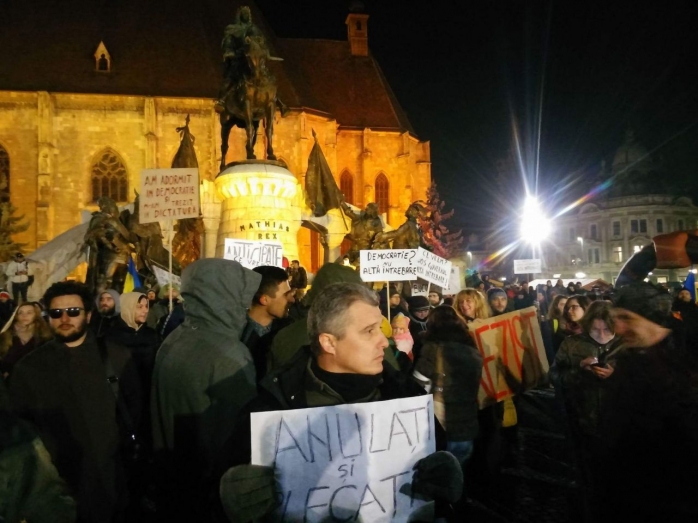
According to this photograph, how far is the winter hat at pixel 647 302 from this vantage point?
9.05 ft

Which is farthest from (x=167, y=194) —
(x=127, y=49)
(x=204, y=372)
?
(x=127, y=49)

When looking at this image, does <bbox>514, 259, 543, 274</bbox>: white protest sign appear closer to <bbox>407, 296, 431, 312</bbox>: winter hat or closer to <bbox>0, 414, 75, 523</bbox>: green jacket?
<bbox>407, 296, 431, 312</bbox>: winter hat

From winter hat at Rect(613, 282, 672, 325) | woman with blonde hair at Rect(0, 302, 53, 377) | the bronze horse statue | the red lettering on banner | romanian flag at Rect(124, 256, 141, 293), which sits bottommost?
the red lettering on banner

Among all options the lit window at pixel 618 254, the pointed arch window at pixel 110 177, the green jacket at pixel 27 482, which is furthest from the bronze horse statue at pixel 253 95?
the lit window at pixel 618 254

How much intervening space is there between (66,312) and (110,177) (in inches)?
1258

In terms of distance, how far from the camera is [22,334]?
5.24 metres

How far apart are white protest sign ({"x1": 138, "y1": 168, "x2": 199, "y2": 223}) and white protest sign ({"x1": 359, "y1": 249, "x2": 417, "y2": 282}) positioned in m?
2.44

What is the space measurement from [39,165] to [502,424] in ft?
103

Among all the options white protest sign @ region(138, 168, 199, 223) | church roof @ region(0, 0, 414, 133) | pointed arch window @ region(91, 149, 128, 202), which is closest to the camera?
white protest sign @ region(138, 168, 199, 223)

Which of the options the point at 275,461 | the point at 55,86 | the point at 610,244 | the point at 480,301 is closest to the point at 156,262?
the point at 480,301

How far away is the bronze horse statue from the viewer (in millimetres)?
11008

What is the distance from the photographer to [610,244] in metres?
55.5

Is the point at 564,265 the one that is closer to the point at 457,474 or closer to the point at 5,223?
the point at 5,223

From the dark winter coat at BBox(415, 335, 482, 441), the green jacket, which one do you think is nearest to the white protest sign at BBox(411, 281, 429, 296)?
the dark winter coat at BBox(415, 335, 482, 441)
